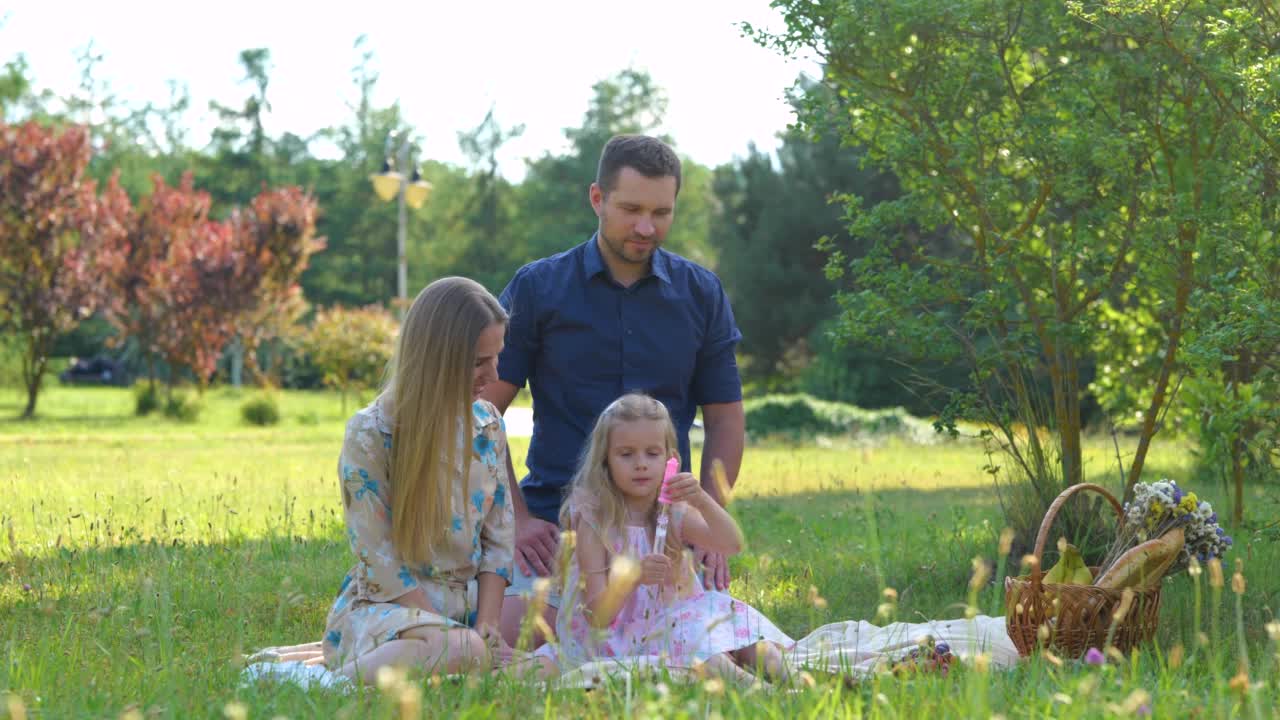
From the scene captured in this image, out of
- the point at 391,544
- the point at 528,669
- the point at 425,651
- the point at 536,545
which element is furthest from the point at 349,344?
the point at 528,669

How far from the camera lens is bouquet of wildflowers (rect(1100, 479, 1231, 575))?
4938 mm

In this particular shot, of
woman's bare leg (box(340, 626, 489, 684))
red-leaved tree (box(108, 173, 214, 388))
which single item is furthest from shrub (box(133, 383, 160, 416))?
woman's bare leg (box(340, 626, 489, 684))

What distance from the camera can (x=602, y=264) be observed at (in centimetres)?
550

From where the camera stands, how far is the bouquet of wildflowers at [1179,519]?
4938 mm

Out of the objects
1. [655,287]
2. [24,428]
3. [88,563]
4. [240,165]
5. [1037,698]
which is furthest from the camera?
[240,165]

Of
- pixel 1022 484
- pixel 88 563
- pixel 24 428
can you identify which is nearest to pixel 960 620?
pixel 1022 484

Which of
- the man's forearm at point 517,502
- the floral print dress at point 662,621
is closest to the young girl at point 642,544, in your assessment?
the floral print dress at point 662,621

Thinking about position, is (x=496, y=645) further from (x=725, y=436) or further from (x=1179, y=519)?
(x=1179, y=519)

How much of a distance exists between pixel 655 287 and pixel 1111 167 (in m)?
2.56

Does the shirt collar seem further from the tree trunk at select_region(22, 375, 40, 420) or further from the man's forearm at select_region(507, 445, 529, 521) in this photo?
the tree trunk at select_region(22, 375, 40, 420)

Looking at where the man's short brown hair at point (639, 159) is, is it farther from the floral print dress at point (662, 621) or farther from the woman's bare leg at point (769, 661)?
the woman's bare leg at point (769, 661)

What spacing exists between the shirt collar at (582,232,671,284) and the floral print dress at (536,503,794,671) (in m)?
1.21

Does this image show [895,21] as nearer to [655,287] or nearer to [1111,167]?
[1111,167]

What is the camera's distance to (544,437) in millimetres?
5547
